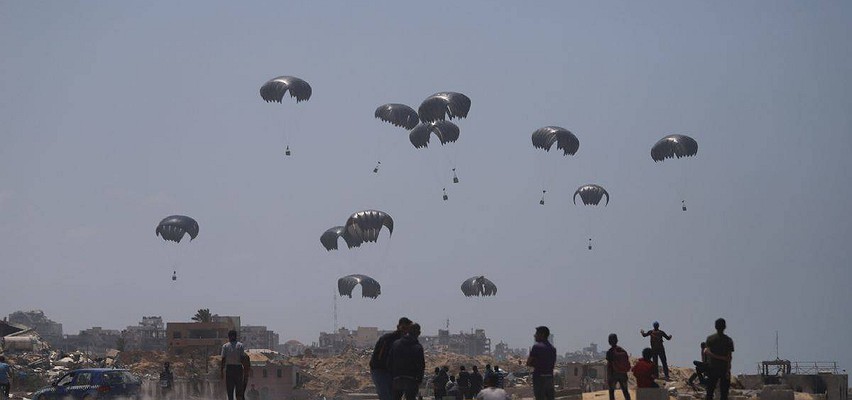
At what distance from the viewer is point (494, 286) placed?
86.0 m

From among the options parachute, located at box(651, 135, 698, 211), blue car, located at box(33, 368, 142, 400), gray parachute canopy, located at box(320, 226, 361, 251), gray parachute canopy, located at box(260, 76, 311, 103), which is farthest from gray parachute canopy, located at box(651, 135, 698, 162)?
blue car, located at box(33, 368, 142, 400)

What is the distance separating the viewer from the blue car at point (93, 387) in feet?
95.1

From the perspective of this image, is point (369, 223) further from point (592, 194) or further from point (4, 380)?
point (4, 380)

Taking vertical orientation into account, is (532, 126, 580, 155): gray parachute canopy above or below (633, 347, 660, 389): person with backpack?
above

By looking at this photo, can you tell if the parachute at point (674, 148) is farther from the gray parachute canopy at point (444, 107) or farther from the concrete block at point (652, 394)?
the concrete block at point (652, 394)

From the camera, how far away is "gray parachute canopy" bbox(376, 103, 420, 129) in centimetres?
6544

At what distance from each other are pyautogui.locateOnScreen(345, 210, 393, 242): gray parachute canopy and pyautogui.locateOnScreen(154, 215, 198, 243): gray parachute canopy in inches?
400

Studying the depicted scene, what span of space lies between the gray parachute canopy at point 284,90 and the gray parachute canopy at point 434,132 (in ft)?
22.1

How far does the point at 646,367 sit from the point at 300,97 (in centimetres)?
Result: 4391

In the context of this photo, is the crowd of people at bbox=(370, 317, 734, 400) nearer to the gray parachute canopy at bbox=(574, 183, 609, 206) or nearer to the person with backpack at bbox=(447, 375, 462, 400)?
the person with backpack at bbox=(447, 375, 462, 400)

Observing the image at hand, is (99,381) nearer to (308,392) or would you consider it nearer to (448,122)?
(448,122)

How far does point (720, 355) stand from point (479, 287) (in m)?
66.3

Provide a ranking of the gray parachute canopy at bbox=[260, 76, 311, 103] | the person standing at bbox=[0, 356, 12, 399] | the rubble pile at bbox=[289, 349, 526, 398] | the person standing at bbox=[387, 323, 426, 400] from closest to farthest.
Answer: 1. the person standing at bbox=[387, 323, 426, 400]
2. the person standing at bbox=[0, 356, 12, 399]
3. the gray parachute canopy at bbox=[260, 76, 311, 103]
4. the rubble pile at bbox=[289, 349, 526, 398]

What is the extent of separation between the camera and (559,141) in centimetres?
5975
